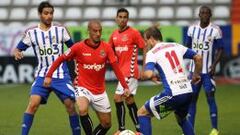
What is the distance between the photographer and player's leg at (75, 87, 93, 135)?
8445 mm

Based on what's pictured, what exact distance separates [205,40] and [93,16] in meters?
14.1

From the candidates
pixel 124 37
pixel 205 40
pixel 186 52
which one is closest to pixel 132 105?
pixel 124 37

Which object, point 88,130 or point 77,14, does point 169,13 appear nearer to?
point 77,14

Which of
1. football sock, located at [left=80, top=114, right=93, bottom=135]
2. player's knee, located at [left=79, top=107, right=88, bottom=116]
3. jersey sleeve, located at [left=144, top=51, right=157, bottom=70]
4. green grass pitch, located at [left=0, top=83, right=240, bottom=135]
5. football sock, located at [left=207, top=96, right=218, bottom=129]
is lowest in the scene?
green grass pitch, located at [left=0, top=83, right=240, bottom=135]

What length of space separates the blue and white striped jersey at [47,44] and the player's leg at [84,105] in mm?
518

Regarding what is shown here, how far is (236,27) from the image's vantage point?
64.1 feet

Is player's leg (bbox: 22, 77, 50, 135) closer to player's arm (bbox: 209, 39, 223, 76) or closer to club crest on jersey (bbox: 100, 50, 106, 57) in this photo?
club crest on jersey (bbox: 100, 50, 106, 57)

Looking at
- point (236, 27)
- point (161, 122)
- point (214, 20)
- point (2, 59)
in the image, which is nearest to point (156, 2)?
point (214, 20)

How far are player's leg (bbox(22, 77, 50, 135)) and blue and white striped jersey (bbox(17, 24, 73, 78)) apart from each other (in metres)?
0.18

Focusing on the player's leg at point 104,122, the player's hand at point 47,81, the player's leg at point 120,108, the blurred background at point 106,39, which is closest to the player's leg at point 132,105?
the player's leg at point 120,108

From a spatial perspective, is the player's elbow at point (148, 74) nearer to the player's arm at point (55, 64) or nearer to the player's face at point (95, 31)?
the player's face at point (95, 31)

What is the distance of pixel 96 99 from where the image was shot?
28.3ft

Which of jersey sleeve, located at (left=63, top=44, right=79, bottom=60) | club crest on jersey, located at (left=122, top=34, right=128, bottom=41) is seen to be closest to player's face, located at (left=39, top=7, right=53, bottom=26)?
jersey sleeve, located at (left=63, top=44, right=79, bottom=60)

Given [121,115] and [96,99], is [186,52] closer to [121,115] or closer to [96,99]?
[96,99]
